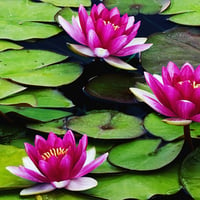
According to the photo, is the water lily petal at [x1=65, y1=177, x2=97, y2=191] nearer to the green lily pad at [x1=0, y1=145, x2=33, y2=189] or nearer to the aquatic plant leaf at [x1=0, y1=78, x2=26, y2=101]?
the green lily pad at [x1=0, y1=145, x2=33, y2=189]

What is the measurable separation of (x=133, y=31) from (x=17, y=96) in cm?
53

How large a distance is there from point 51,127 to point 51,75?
33cm

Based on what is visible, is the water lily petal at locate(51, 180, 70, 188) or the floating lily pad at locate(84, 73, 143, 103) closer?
the water lily petal at locate(51, 180, 70, 188)

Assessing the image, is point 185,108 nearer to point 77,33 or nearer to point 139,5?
point 77,33

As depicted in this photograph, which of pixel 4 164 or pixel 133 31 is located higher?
pixel 133 31

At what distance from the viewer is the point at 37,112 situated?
1617 mm

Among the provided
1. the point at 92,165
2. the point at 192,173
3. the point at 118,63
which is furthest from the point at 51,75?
the point at 192,173

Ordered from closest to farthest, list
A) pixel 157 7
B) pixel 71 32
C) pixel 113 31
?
pixel 113 31
pixel 71 32
pixel 157 7

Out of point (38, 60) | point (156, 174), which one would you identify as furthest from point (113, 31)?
point (156, 174)

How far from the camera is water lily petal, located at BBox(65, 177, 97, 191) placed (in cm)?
128

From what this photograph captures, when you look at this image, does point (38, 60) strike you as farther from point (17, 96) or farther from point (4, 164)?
point (4, 164)

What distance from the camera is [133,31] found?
6.10 ft

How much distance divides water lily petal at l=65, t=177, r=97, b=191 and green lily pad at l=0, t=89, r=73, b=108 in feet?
1.26

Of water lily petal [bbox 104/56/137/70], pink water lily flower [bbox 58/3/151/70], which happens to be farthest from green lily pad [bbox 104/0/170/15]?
water lily petal [bbox 104/56/137/70]
